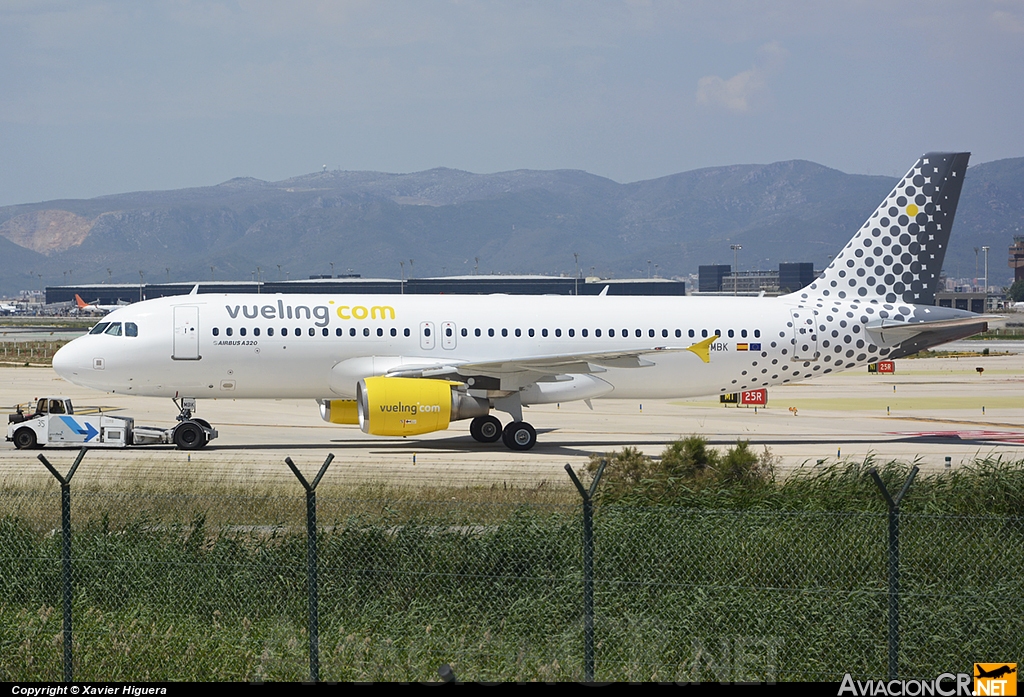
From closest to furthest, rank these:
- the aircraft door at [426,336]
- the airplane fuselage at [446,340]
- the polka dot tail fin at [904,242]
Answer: the airplane fuselage at [446,340] < the aircraft door at [426,336] < the polka dot tail fin at [904,242]

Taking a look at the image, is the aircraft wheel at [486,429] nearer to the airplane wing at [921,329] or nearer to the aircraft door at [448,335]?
the aircraft door at [448,335]

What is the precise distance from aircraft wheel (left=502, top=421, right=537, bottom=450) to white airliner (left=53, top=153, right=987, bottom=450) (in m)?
0.03

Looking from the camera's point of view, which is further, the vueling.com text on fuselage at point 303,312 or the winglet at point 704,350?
the vueling.com text on fuselage at point 303,312

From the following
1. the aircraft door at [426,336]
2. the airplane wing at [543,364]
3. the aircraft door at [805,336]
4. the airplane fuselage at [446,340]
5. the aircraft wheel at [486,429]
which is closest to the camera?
the airplane wing at [543,364]

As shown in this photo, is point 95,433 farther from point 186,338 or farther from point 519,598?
point 519,598

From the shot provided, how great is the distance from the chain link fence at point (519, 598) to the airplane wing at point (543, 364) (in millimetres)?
13967

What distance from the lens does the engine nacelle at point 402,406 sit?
27.0 metres

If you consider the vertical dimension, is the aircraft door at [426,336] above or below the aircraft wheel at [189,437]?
above

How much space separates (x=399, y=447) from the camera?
1209 inches

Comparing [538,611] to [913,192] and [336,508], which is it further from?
[913,192]

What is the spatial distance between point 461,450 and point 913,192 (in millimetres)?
16075

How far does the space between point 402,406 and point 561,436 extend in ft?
25.2

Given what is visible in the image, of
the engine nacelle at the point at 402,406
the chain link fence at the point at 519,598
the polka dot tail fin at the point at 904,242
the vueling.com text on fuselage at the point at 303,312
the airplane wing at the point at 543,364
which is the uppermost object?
the polka dot tail fin at the point at 904,242

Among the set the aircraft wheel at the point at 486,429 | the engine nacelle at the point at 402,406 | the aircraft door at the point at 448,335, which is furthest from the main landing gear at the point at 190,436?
the aircraft wheel at the point at 486,429
